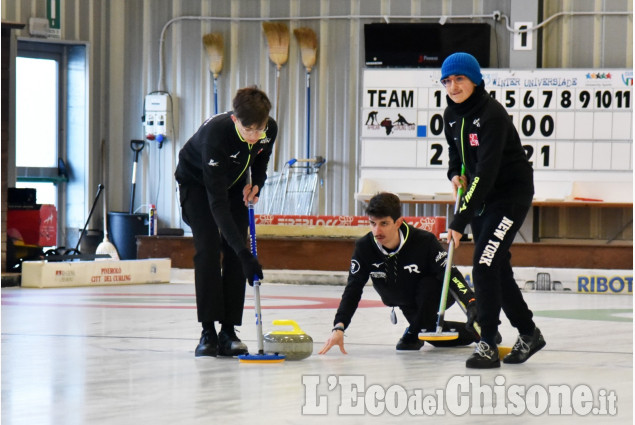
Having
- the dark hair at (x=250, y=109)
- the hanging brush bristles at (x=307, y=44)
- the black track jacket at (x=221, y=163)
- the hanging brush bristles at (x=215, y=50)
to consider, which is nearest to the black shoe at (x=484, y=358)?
the black track jacket at (x=221, y=163)

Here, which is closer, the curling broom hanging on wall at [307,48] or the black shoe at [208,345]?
the black shoe at [208,345]

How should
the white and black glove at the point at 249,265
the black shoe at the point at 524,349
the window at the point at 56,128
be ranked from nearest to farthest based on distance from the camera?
the white and black glove at the point at 249,265 < the black shoe at the point at 524,349 < the window at the point at 56,128

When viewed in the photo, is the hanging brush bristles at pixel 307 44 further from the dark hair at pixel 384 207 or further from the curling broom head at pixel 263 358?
the curling broom head at pixel 263 358

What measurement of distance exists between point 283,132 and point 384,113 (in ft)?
4.38

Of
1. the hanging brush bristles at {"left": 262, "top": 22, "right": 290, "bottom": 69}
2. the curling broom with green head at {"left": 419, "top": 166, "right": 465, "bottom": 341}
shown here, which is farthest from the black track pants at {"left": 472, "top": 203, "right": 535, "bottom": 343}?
the hanging brush bristles at {"left": 262, "top": 22, "right": 290, "bottom": 69}

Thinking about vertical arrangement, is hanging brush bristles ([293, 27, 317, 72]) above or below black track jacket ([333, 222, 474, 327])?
above

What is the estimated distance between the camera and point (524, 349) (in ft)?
12.0

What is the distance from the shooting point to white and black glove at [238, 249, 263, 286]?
345 centimetres

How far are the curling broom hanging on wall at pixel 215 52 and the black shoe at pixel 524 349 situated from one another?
8.09 meters

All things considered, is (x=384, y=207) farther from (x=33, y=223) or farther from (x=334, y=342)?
(x=33, y=223)

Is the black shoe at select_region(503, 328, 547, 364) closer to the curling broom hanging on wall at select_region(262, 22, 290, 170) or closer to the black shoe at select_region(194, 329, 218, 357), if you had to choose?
the black shoe at select_region(194, 329, 218, 357)

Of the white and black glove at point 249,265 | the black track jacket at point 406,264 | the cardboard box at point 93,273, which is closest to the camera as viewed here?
the white and black glove at point 249,265

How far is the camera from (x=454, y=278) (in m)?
4.07

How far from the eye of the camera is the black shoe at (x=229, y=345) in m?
3.75
